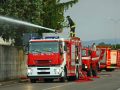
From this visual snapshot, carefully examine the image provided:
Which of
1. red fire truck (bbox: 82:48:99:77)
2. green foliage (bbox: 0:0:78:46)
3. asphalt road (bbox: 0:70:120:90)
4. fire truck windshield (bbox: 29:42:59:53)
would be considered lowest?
asphalt road (bbox: 0:70:120:90)

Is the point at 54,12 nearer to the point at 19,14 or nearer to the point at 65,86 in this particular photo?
the point at 19,14

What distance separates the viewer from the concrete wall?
36.4 m

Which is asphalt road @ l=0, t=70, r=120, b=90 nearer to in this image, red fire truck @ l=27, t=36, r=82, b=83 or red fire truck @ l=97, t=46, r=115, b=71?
red fire truck @ l=27, t=36, r=82, b=83

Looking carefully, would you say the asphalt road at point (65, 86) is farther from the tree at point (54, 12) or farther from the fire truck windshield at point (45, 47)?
the tree at point (54, 12)

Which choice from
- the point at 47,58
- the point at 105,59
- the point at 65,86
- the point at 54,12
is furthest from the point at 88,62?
the point at 105,59

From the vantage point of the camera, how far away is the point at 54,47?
113 feet

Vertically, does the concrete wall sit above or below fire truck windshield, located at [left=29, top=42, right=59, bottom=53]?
below

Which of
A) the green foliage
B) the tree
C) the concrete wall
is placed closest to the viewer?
the concrete wall

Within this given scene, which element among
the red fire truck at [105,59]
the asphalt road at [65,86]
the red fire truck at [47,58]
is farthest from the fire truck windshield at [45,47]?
the red fire truck at [105,59]

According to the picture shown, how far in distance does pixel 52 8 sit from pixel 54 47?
53.3 feet

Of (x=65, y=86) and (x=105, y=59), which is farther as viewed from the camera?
(x=105, y=59)

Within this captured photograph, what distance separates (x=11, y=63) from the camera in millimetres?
38312

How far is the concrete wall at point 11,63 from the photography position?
36.4 metres

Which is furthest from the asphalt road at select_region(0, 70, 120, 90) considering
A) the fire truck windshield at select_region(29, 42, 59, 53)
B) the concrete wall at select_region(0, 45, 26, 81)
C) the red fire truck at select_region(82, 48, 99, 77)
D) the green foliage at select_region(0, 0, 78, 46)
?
the red fire truck at select_region(82, 48, 99, 77)
